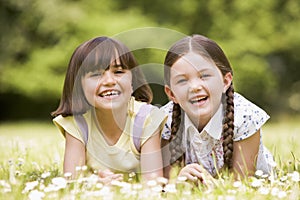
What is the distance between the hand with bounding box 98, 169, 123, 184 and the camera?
2264 millimetres

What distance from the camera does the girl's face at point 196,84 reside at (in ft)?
7.91

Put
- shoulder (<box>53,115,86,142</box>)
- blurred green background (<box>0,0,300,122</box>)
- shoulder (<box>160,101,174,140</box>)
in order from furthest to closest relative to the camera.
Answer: blurred green background (<box>0,0,300,122</box>), shoulder (<box>160,101,174,140</box>), shoulder (<box>53,115,86,142</box>)

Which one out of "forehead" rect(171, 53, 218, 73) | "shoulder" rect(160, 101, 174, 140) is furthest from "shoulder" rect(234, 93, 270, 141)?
"shoulder" rect(160, 101, 174, 140)

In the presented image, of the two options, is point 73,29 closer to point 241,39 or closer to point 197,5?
point 197,5

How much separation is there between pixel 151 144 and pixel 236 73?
9.44m

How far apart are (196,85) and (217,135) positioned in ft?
0.92

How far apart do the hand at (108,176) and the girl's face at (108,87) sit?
11.4 inches

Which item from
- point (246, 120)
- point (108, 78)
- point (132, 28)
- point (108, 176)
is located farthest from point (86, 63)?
point (132, 28)

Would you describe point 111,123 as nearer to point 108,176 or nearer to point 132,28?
point 108,176

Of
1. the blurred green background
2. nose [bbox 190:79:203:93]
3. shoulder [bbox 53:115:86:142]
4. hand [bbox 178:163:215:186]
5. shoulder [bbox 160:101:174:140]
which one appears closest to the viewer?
hand [bbox 178:163:215:186]

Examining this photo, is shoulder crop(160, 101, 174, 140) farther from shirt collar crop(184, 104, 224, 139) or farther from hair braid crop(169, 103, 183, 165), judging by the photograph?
shirt collar crop(184, 104, 224, 139)

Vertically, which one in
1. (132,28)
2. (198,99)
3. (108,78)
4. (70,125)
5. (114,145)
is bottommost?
(114,145)

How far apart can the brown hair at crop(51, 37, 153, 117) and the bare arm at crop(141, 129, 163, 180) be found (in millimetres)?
334

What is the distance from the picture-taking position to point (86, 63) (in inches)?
96.0
